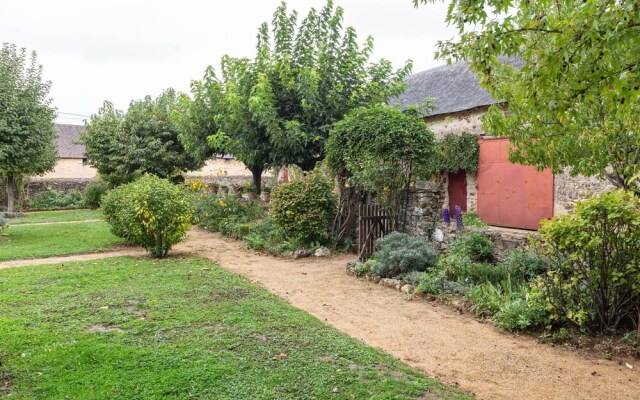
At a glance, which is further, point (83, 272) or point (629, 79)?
point (83, 272)

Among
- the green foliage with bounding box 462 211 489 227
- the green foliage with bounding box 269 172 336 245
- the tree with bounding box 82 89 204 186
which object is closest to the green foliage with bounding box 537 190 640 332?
the green foliage with bounding box 269 172 336 245

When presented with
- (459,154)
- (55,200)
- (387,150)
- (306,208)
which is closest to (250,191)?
(306,208)

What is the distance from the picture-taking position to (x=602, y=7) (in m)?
2.85

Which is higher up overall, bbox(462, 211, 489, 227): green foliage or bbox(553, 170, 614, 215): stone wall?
bbox(553, 170, 614, 215): stone wall

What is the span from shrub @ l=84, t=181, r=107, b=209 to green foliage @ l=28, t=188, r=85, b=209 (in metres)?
1.39

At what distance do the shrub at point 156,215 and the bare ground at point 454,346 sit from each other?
2800 millimetres

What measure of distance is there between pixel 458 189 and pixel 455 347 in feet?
38.9

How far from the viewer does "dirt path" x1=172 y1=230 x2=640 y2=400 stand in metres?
3.89

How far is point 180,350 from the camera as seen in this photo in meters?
4.45

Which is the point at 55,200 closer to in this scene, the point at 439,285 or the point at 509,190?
the point at 509,190

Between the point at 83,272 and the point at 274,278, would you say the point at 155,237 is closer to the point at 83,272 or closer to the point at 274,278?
the point at 83,272

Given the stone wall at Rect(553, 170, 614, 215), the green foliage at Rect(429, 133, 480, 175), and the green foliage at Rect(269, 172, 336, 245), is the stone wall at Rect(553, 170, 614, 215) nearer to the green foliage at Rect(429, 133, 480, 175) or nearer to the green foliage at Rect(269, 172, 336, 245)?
the green foliage at Rect(429, 133, 480, 175)

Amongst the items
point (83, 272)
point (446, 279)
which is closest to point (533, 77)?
point (446, 279)

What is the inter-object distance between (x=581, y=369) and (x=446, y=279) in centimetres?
280
